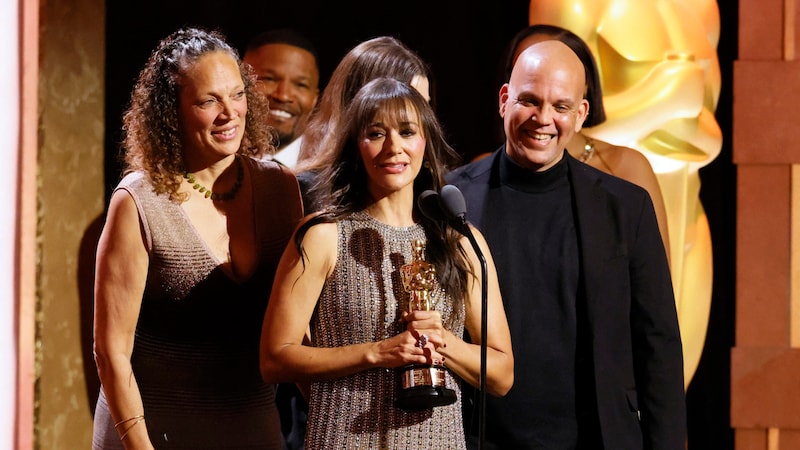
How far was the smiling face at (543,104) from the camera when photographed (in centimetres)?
275

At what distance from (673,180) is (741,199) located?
0.78 ft

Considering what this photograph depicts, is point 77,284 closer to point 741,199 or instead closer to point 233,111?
point 233,111

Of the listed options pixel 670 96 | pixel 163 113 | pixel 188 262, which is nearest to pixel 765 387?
pixel 670 96

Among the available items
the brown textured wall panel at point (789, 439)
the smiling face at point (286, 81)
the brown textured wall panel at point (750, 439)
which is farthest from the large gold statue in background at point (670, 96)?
the smiling face at point (286, 81)

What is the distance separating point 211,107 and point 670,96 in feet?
6.32

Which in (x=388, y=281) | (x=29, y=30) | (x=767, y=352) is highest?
(x=29, y=30)

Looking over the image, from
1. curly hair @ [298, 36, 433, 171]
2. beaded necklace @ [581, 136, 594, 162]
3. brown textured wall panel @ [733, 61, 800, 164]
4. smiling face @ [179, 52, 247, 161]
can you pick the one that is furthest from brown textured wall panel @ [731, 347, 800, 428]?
smiling face @ [179, 52, 247, 161]

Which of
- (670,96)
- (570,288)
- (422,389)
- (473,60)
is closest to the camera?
(422,389)

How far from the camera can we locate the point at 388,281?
2.39 meters

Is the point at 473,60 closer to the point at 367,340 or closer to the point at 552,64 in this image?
the point at 552,64

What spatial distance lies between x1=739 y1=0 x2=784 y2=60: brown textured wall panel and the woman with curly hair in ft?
6.73

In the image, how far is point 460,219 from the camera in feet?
7.58

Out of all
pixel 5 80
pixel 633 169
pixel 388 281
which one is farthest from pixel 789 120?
pixel 5 80

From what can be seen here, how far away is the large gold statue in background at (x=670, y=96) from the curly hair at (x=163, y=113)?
1.68 metres
